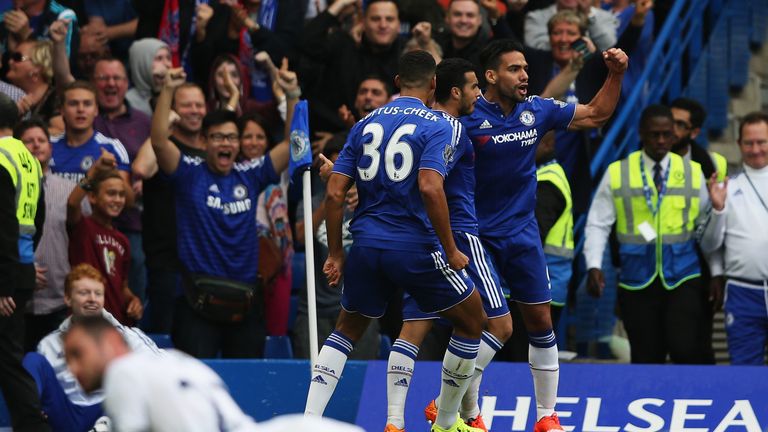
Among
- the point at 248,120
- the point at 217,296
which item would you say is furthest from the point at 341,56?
the point at 217,296

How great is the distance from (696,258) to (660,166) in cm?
81

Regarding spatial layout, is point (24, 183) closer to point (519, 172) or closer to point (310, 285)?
point (310, 285)

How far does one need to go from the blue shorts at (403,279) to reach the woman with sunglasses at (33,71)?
454 centimetres

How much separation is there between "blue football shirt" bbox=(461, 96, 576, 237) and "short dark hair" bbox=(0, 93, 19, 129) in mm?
3284

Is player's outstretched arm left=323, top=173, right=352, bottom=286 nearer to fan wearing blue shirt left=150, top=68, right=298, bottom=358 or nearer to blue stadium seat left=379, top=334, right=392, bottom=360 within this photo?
fan wearing blue shirt left=150, top=68, right=298, bottom=358

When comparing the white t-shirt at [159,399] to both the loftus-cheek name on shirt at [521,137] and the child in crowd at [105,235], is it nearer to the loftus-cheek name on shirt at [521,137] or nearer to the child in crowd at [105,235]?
the loftus-cheek name on shirt at [521,137]

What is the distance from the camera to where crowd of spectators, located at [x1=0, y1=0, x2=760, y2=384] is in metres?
11.8

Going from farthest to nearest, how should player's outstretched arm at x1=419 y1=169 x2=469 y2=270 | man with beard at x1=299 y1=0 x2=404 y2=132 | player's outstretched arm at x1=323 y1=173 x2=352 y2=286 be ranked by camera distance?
man with beard at x1=299 y1=0 x2=404 y2=132
player's outstretched arm at x1=323 y1=173 x2=352 y2=286
player's outstretched arm at x1=419 y1=169 x2=469 y2=270

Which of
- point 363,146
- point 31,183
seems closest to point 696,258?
point 363,146

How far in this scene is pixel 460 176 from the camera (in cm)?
948

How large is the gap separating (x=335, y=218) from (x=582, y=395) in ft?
9.47

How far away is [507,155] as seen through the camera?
968cm

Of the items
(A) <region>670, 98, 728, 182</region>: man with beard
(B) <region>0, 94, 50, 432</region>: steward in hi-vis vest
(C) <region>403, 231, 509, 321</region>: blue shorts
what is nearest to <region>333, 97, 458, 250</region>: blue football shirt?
(C) <region>403, 231, 509, 321</region>: blue shorts

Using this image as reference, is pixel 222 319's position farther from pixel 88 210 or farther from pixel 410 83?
pixel 410 83
